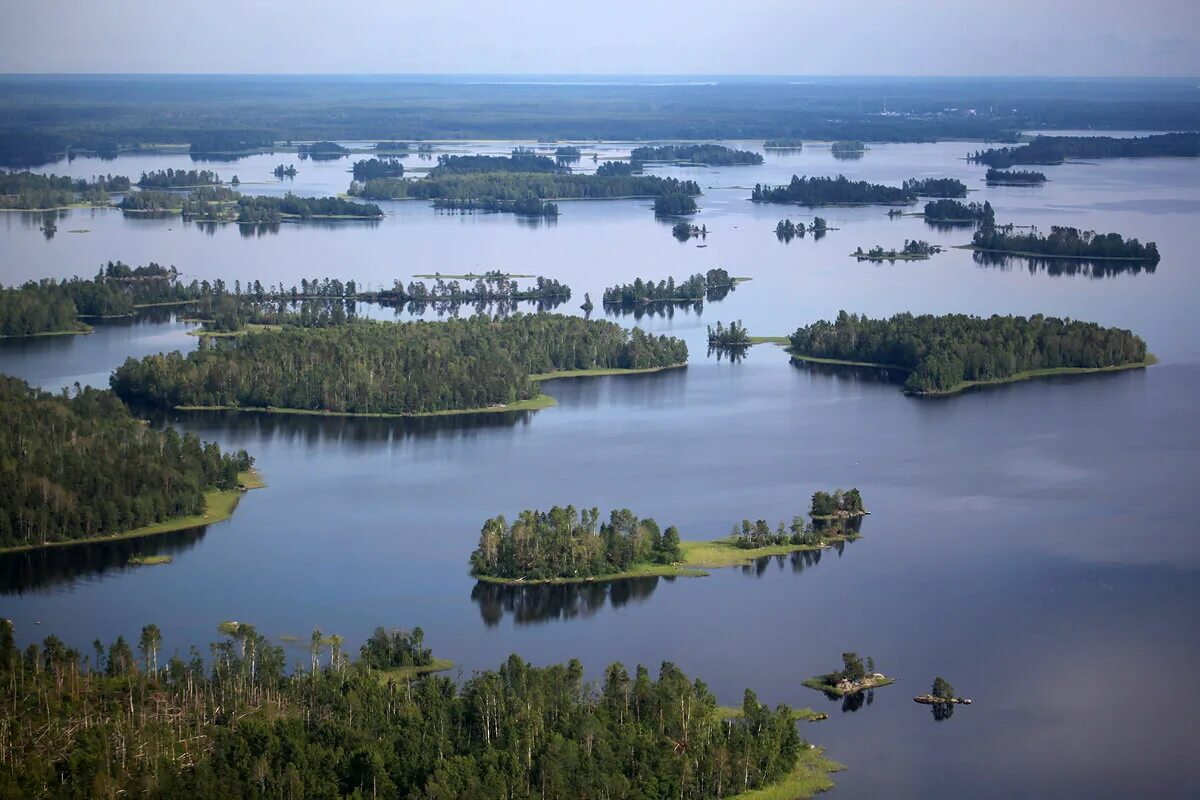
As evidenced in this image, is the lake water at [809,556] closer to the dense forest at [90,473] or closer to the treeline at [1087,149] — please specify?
the dense forest at [90,473]

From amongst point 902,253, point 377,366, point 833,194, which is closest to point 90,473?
point 377,366

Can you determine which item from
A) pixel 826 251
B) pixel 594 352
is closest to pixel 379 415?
pixel 594 352

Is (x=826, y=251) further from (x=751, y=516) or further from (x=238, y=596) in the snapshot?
(x=238, y=596)

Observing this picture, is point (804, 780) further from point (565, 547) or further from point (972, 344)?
point (972, 344)

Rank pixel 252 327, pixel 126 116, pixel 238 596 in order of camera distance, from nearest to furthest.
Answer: pixel 238 596
pixel 252 327
pixel 126 116

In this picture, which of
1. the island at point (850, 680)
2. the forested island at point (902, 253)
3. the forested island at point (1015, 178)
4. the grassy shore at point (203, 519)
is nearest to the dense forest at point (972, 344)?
the grassy shore at point (203, 519)

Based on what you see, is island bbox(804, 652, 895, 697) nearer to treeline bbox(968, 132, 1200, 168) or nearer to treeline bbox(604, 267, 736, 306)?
treeline bbox(604, 267, 736, 306)
